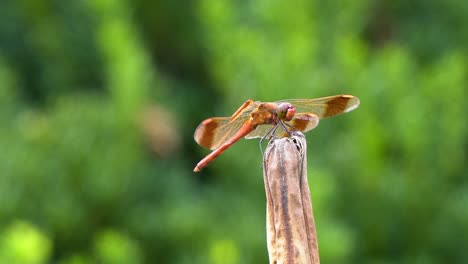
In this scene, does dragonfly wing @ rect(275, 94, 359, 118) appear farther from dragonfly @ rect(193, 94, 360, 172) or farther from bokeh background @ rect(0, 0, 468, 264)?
bokeh background @ rect(0, 0, 468, 264)

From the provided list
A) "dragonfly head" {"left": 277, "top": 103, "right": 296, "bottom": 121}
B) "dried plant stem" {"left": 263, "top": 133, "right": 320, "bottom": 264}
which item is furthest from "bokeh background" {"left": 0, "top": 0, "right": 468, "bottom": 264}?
"dried plant stem" {"left": 263, "top": 133, "right": 320, "bottom": 264}

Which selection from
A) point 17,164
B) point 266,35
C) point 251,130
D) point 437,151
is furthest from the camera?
point 266,35

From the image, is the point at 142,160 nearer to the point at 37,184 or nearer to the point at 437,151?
the point at 37,184

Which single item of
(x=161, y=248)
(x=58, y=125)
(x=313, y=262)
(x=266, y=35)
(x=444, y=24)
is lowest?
(x=313, y=262)

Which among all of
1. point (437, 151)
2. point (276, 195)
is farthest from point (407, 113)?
point (276, 195)

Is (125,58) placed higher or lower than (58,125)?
higher

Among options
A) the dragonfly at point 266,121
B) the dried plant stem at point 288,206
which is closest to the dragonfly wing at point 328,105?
the dragonfly at point 266,121

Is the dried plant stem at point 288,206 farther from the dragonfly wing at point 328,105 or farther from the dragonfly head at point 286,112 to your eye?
the dragonfly wing at point 328,105

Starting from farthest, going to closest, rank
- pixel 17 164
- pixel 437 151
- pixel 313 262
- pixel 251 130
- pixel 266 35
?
pixel 266 35, pixel 437 151, pixel 17 164, pixel 251 130, pixel 313 262
